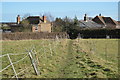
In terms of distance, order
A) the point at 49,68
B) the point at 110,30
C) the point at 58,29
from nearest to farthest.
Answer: the point at 49,68, the point at 110,30, the point at 58,29

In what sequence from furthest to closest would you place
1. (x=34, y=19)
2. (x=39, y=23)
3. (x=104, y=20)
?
(x=104, y=20)
(x=34, y=19)
(x=39, y=23)

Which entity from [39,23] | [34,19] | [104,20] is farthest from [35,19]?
[104,20]

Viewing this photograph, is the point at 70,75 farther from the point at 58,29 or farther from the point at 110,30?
the point at 58,29

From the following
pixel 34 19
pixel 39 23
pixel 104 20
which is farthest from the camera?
pixel 104 20

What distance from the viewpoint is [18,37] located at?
2042 inches

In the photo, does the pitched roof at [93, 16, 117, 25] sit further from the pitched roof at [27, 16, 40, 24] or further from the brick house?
the pitched roof at [27, 16, 40, 24]

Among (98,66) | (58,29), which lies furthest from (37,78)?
(58,29)

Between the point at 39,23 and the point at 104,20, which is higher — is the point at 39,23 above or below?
below

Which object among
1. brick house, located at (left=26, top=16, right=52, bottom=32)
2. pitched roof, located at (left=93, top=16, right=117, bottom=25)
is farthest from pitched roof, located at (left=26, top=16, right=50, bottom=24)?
pitched roof, located at (left=93, top=16, right=117, bottom=25)

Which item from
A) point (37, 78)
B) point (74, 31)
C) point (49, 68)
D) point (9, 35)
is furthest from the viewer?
point (74, 31)

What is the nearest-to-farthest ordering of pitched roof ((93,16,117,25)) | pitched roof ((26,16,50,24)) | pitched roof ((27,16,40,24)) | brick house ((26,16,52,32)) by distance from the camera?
brick house ((26,16,52,32)), pitched roof ((26,16,50,24)), pitched roof ((27,16,40,24)), pitched roof ((93,16,117,25))

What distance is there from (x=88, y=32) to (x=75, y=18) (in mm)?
13463

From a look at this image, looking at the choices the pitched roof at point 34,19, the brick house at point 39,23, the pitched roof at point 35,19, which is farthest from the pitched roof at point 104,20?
the pitched roof at point 34,19

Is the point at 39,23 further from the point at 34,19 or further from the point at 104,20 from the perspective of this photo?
the point at 104,20
